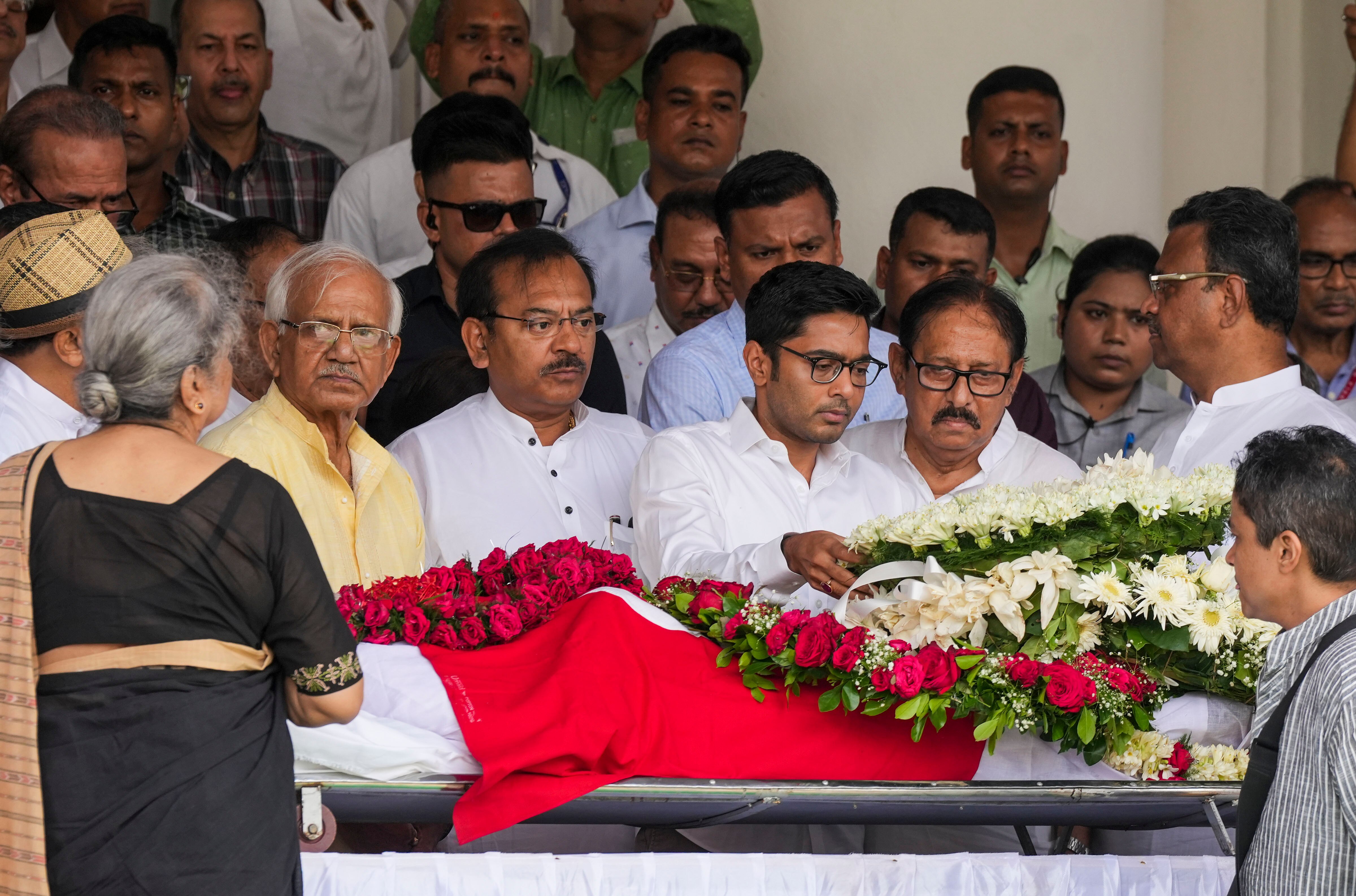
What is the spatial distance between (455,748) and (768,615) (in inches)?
29.4

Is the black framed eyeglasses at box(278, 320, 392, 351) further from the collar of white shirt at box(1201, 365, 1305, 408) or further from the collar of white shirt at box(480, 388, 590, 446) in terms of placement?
the collar of white shirt at box(1201, 365, 1305, 408)

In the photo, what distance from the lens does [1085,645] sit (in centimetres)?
327

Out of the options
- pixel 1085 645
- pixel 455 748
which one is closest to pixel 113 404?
pixel 455 748

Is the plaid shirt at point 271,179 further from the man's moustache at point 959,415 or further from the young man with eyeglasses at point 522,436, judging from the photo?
the man's moustache at point 959,415

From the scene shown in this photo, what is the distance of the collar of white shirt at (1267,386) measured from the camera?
4.29 meters

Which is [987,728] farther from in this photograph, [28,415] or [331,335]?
[28,415]

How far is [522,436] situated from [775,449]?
0.78 meters

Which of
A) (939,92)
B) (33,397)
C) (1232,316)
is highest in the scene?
(939,92)

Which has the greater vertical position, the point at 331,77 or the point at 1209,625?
the point at 331,77

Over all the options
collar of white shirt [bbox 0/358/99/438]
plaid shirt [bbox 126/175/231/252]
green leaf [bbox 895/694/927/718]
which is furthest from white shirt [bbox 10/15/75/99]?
green leaf [bbox 895/694/927/718]

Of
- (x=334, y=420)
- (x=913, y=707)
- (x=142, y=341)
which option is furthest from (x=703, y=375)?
(x=142, y=341)

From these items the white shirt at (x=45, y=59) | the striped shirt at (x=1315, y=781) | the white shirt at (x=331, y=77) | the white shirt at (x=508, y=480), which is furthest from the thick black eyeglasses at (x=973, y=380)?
the white shirt at (x=45, y=59)

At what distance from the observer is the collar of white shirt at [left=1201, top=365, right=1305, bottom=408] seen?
14.1 feet

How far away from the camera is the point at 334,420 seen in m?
3.88
